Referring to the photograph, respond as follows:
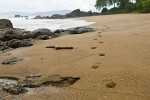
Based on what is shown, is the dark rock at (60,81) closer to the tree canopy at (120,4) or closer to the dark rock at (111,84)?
the dark rock at (111,84)

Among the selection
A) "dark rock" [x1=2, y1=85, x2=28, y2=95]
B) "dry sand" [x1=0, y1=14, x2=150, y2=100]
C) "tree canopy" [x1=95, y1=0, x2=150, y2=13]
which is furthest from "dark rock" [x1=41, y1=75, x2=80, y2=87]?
"tree canopy" [x1=95, y1=0, x2=150, y2=13]

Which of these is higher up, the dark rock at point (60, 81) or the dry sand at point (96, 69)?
the dry sand at point (96, 69)

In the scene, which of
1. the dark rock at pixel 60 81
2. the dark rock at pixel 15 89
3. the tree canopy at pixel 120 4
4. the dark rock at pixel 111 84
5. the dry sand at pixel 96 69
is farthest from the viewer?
the tree canopy at pixel 120 4

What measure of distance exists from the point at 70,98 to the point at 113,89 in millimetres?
723

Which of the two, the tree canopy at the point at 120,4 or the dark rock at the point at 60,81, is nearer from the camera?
the dark rock at the point at 60,81

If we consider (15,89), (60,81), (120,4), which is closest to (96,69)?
(60,81)

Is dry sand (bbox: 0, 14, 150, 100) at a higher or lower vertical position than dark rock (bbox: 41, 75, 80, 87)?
higher

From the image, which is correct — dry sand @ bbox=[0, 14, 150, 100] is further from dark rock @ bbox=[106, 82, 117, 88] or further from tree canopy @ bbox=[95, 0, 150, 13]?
tree canopy @ bbox=[95, 0, 150, 13]

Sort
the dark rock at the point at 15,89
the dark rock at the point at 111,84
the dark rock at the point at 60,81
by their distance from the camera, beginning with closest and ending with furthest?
the dark rock at the point at 111,84, the dark rock at the point at 15,89, the dark rock at the point at 60,81

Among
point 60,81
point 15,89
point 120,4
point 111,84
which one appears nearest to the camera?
point 111,84

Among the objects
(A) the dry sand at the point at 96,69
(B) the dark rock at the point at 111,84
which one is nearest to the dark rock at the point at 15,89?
(A) the dry sand at the point at 96,69

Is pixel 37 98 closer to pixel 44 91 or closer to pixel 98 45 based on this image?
pixel 44 91

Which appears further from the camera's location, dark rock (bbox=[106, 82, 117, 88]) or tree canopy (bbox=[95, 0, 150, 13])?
tree canopy (bbox=[95, 0, 150, 13])

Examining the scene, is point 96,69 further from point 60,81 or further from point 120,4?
point 120,4
